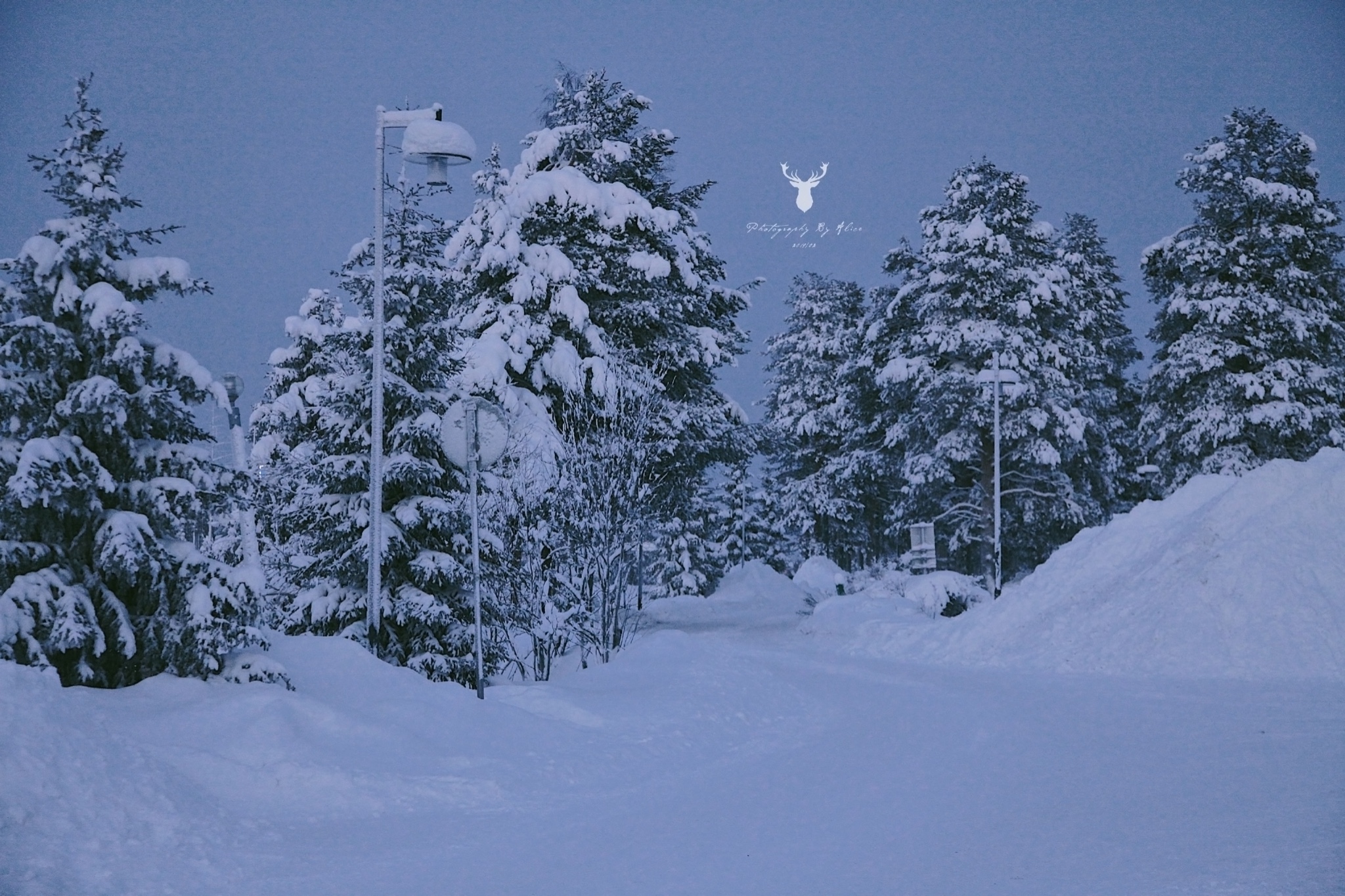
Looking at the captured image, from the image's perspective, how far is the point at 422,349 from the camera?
15.5 m

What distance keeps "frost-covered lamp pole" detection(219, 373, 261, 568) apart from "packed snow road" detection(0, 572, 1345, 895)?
2128 millimetres

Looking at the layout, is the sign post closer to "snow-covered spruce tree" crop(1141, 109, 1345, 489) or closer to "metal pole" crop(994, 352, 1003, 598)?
"metal pole" crop(994, 352, 1003, 598)

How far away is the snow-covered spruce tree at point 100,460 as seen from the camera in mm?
8359

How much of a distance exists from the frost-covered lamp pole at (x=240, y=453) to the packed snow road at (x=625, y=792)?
2.13m

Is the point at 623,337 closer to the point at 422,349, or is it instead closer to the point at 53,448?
the point at 422,349

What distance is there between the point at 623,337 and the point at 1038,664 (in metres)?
11.7

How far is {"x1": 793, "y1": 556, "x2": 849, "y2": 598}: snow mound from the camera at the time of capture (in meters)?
35.8

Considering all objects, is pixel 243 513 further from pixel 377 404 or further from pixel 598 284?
pixel 598 284

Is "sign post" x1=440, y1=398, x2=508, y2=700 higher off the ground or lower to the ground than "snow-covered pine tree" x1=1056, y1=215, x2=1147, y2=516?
lower

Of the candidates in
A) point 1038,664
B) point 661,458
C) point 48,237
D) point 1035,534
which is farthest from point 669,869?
point 1035,534

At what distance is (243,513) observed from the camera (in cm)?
1084

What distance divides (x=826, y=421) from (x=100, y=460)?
1460 inches

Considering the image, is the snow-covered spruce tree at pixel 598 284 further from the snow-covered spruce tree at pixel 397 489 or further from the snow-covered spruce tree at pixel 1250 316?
the snow-covered spruce tree at pixel 1250 316

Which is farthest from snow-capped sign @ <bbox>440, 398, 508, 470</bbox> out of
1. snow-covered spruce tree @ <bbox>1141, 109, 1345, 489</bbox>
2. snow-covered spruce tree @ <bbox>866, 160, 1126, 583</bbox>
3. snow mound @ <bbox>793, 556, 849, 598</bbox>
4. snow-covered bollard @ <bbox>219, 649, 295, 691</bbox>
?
snow-covered spruce tree @ <bbox>1141, 109, 1345, 489</bbox>
